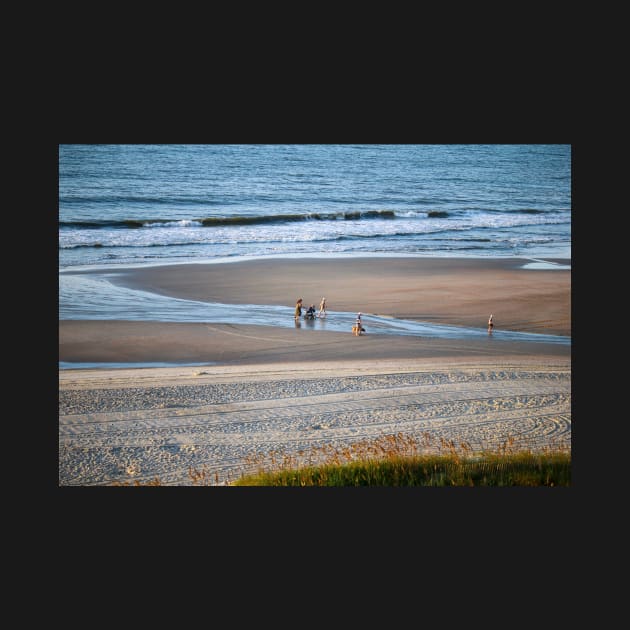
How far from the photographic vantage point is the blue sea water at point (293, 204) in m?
8.23


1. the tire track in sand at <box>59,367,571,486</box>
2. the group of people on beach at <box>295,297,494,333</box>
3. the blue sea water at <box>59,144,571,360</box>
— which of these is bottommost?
the tire track in sand at <box>59,367,571,486</box>

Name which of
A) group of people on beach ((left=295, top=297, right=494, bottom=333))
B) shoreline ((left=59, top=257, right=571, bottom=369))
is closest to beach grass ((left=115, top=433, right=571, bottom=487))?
shoreline ((left=59, top=257, right=571, bottom=369))

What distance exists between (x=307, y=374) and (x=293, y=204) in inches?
78.4

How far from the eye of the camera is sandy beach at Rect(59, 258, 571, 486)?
7.68 m

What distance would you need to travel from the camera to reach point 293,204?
29.3 feet

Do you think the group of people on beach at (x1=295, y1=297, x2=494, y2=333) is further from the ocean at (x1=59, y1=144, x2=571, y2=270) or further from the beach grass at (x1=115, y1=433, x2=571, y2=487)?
the beach grass at (x1=115, y1=433, x2=571, y2=487)

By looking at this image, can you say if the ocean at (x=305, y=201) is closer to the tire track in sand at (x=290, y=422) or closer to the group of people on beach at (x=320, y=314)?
the group of people on beach at (x=320, y=314)

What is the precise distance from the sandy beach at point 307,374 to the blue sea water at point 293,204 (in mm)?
346

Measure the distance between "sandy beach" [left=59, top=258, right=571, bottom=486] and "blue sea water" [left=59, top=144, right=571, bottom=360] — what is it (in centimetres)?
35

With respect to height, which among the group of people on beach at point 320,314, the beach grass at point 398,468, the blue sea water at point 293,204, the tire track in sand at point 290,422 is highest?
the blue sea water at point 293,204

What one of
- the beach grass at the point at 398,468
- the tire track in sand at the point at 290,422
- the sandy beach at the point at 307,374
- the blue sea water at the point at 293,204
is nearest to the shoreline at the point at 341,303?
the sandy beach at the point at 307,374

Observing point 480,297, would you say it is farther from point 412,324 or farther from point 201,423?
point 201,423

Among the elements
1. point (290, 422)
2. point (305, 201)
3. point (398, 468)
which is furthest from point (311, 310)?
point (398, 468)

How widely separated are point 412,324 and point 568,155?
3.02 m
